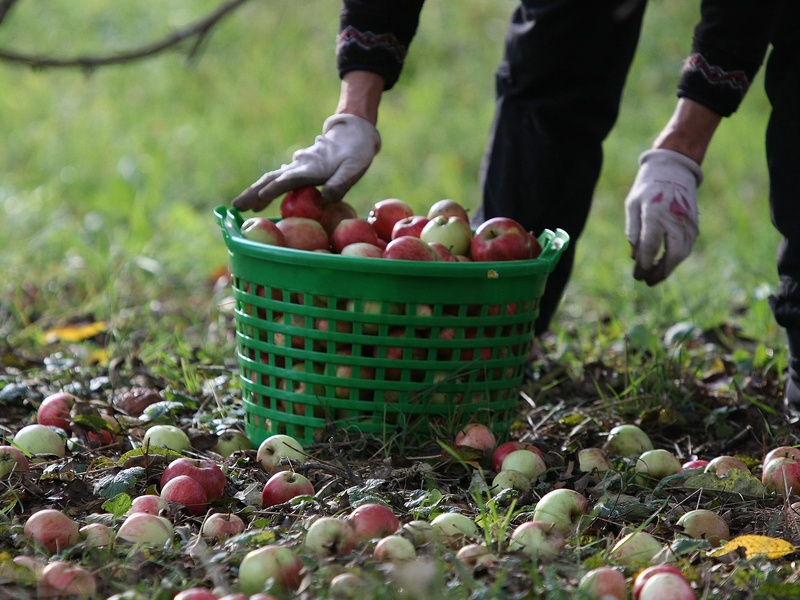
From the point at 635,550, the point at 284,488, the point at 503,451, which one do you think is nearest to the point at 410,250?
the point at 503,451

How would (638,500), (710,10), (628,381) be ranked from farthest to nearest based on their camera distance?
(628,381)
(710,10)
(638,500)

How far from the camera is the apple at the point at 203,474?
6.08 feet

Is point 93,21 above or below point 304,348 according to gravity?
above

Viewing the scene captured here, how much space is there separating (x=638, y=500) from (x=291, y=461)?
2.31 ft

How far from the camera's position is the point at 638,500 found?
75.2 inches

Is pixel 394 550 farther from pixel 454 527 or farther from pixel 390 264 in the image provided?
pixel 390 264

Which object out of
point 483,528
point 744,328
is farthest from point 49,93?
point 483,528

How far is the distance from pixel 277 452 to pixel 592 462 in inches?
26.6

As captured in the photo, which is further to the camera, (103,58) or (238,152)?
(238,152)

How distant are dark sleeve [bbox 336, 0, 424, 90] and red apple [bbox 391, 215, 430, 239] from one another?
1.37ft

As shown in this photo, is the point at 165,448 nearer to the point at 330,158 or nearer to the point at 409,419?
the point at 409,419

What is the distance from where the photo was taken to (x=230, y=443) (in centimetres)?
223

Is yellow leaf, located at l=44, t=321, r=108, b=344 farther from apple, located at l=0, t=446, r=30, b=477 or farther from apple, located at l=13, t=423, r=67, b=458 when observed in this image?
apple, located at l=0, t=446, r=30, b=477

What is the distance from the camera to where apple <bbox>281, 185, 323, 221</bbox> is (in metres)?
2.37
